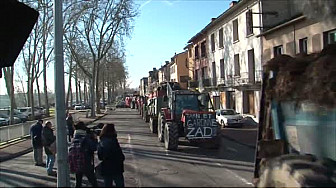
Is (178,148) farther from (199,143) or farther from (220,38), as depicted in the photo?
(220,38)

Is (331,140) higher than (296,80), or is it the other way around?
(296,80)

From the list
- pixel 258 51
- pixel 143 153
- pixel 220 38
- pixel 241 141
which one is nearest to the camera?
pixel 143 153

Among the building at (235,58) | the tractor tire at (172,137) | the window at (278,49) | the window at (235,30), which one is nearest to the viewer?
the tractor tire at (172,137)

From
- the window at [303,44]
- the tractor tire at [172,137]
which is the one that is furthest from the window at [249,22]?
the tractor tire at [172,137]

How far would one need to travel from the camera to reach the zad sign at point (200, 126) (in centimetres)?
1541

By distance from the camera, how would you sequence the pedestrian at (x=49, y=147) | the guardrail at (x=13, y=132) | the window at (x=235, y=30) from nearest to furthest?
the pedestrian at (x=49, y=147)
the guardrail at (x=13, y=132)
the window at (x=235, y=30)

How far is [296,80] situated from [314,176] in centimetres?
98

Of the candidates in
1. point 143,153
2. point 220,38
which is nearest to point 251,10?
point 220,38

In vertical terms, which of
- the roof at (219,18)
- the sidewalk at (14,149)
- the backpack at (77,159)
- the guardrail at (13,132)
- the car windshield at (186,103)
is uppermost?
the roof at (219,18)

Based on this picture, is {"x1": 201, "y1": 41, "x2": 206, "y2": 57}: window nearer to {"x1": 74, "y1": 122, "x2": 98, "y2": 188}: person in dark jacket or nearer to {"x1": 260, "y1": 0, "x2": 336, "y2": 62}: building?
{"x1": 260, "y1": 0, "x2": 336, "y2": 62}: building

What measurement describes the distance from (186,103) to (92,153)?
9.98 metres

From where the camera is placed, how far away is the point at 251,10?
28609mm

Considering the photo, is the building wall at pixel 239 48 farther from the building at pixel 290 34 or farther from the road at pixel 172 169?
the road at pixel 172 169

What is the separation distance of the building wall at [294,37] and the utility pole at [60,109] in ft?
43.4
